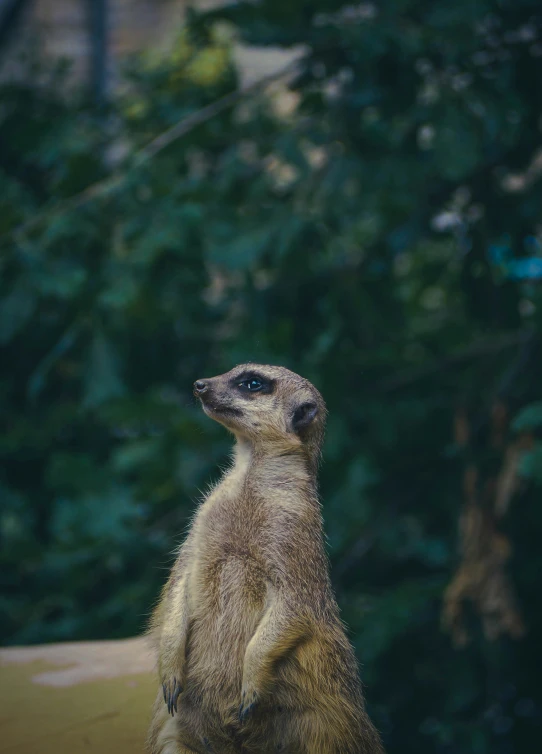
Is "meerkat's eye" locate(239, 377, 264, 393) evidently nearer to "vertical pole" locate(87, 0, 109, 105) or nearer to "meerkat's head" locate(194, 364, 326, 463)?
"meerkat's head" locate(194, 364, 326, 463)

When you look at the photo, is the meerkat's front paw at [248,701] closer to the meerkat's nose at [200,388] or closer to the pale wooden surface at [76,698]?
the pale wooden surface at [76,698]

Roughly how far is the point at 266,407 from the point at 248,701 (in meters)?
0.77

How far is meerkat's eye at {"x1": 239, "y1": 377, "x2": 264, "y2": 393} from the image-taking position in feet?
8.61

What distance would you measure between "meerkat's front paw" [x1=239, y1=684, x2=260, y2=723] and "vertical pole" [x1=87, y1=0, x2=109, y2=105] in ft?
24.0

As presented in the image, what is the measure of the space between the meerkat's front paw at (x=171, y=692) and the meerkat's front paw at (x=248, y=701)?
18 centimetres

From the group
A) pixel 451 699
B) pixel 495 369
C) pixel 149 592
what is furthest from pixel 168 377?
pixel 451 699

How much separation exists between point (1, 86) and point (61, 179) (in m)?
1.85

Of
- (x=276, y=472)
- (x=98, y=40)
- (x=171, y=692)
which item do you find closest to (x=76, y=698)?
(x=171, y=692)

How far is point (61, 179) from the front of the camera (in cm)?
459

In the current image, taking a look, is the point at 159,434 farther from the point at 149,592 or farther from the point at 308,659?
the point at 308,659

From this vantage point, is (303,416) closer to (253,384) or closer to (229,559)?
(253,384)

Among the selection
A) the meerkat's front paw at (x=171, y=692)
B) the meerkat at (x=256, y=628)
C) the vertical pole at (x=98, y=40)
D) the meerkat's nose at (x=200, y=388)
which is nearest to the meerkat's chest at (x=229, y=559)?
the meerkat at (x=256, y=628)

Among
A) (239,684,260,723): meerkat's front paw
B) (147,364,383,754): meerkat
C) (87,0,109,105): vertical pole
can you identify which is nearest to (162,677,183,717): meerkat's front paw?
(147,364,383,754): meerkat

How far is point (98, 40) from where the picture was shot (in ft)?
28.9
